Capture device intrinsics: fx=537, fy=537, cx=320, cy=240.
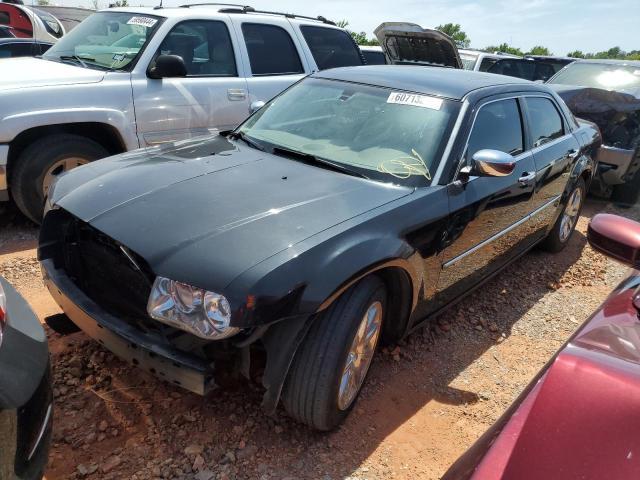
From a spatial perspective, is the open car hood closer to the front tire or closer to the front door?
the front door

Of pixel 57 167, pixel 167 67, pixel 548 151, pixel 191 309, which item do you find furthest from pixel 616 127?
pixel 191 309

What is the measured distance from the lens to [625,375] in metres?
1.32

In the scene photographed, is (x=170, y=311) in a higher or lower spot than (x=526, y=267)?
higher

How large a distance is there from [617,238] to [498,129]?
1719 mm

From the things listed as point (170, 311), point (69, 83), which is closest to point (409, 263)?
point (170, 311)

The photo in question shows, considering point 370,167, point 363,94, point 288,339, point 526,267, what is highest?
point 363,94

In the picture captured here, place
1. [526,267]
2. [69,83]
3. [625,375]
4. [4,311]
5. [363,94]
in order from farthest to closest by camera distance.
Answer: [526,267]
[69,83]
[363,94]
[4,311]
[625,375]

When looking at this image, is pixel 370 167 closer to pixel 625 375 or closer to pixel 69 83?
pixel 625 375

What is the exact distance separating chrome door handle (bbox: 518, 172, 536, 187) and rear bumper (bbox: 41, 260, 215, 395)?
2.54 metres

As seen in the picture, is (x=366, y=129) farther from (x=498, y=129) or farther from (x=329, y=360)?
(x=329, y=360)

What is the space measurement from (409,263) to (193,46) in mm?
3720

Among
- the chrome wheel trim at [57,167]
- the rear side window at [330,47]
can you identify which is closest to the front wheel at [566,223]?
the rear side window at [330,47]

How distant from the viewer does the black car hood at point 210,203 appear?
2.21 metres

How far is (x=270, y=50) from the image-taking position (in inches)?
230
